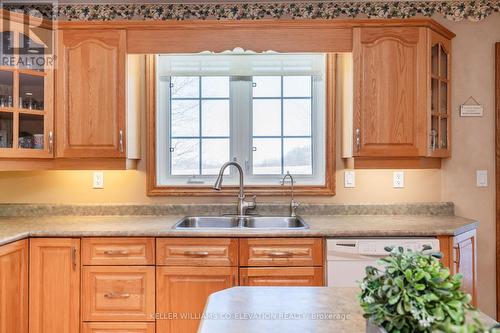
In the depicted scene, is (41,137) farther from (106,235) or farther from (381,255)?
(381,255)

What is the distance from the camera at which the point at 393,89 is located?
2.34 m

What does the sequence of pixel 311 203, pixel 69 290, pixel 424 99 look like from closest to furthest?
pixel 69 290 → pixel 424 99 → pixel 311 203

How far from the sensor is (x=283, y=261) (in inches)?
81.9

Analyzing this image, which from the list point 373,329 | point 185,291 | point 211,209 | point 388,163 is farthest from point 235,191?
point 373,329

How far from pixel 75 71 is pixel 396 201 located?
232 cm

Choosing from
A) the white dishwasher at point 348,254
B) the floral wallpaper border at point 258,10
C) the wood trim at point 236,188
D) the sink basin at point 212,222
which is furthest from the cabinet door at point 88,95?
the white dishwasher at point 348,254

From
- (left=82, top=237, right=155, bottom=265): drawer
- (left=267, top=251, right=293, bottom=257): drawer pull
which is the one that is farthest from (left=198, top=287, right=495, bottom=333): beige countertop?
(left=82, top=237, right=155, bottom=265): drawer

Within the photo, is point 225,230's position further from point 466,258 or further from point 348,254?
point 466,258

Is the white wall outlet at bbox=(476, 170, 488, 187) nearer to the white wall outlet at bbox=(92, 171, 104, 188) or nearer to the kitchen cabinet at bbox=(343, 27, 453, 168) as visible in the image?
the kitchen cabinet at bbox=(343, 27, 453, 168)

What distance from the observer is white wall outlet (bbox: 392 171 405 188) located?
2670 mm

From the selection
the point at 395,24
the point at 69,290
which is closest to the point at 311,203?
the point at 395,24

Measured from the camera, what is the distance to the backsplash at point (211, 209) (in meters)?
2.64

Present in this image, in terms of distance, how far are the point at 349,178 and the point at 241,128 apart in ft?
2.80

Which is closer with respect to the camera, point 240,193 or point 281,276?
point 281,276
